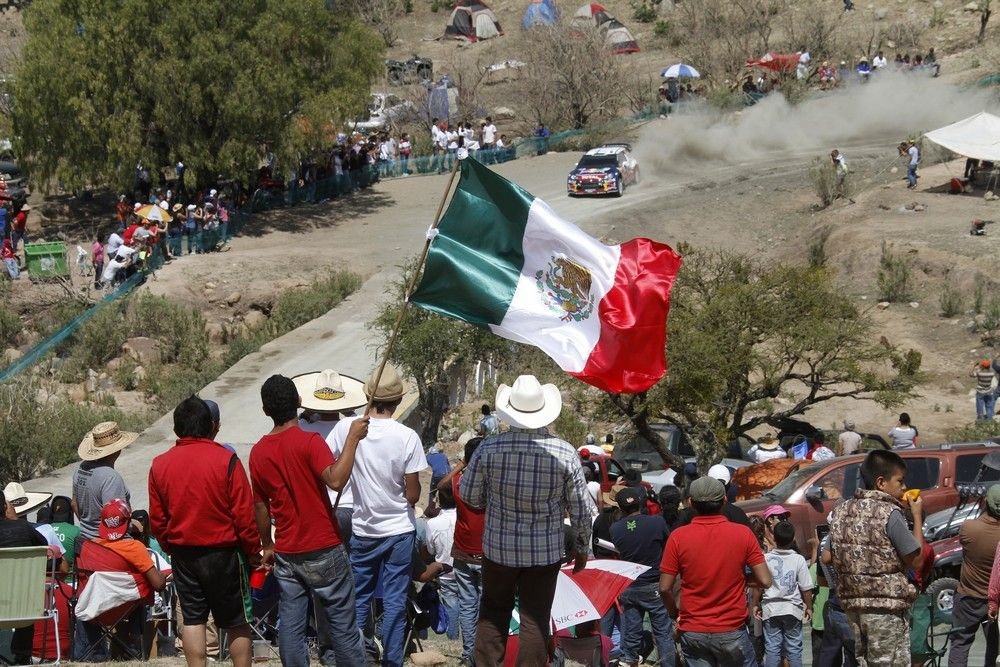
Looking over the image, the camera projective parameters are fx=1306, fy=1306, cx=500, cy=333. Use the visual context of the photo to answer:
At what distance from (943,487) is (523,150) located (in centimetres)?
3315

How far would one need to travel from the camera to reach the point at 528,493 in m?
6.34

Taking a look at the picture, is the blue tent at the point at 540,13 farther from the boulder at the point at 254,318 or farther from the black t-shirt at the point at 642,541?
the black t-shirt at the point at 642,541

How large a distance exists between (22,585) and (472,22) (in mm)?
61192

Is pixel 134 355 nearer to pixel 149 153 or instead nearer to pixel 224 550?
pixel 149 153

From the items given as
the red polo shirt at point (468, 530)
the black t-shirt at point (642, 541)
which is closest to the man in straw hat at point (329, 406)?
the red polo shirt at point (468, 530)

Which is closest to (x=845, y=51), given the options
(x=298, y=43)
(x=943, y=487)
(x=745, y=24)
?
(x=745, y=24)

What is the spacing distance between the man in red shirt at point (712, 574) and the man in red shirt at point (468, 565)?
1.62 meters

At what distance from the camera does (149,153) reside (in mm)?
33625

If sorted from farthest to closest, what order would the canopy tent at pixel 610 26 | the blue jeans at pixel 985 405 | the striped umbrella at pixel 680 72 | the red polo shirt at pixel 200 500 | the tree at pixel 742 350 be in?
1. the canopy tent at pixel 610 26
2. the striped umbrella at pixel 680 72
3. the blue jeans at pixel 985 405
4. the tree at pixel 742 350
5. the red polo shirt at pixel 200 500

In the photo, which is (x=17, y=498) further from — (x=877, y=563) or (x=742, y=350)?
(x=742, y=350)

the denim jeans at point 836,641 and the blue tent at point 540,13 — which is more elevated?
the denim jeans at point 836,641

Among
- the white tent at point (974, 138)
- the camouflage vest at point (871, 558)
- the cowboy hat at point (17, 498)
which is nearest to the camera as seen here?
the camouflage vest at point (871, 558)

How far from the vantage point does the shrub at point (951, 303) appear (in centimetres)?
2819

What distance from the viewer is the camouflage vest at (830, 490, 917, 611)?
6684 millimetres
